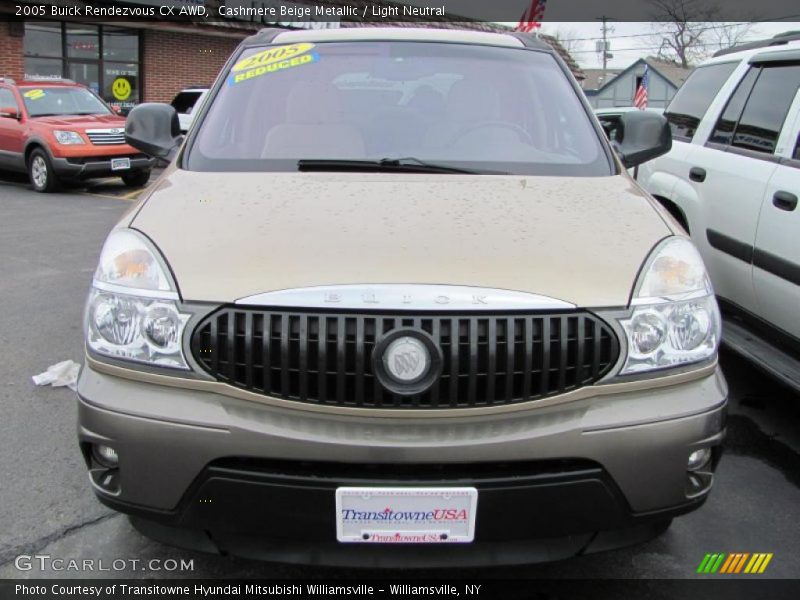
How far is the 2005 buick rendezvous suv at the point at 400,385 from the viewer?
199 cm

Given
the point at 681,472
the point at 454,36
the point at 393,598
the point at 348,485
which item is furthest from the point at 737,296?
the point at 348,485

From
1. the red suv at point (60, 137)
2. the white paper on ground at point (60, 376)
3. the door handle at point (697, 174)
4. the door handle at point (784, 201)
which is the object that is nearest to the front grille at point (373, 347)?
the door handle at point (784, 201)

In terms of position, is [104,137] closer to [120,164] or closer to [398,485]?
[120,164]

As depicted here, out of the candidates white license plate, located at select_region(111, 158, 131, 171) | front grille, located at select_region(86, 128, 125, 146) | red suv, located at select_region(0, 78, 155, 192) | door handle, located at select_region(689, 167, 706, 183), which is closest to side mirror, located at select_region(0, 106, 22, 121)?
red suv, located at select_region(0, 78, 155, 192)

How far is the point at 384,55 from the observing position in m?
3.43

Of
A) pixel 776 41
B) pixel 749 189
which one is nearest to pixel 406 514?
pixel 749 189

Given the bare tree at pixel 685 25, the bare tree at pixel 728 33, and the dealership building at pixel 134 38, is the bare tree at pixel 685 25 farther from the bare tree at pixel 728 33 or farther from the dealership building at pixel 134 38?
the dealership building at pixel 134 38

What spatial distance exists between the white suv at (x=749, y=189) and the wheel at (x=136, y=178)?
33.6 ft

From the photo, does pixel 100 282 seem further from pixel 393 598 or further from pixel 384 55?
pixel 384 55

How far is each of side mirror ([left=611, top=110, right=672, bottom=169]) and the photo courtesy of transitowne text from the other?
0.01 meters

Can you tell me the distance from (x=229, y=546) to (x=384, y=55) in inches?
88.6

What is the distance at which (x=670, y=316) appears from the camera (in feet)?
7.13

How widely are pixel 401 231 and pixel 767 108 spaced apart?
281 cm

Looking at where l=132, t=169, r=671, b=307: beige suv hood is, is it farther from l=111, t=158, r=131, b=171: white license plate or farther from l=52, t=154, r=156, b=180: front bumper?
l=111, t=158, r=131, b=171: white license plate
